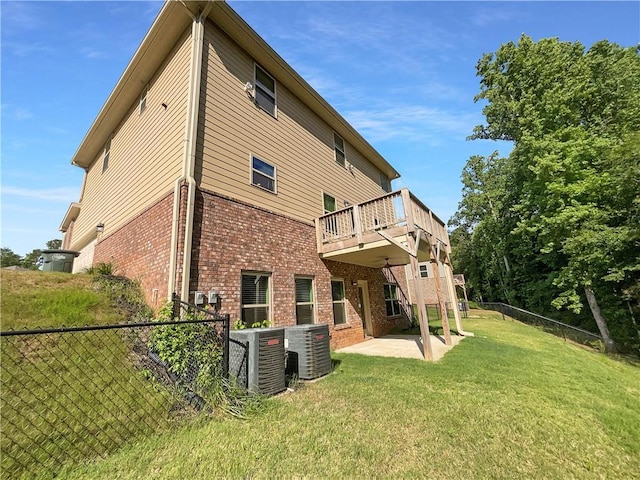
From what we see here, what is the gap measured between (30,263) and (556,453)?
48381 mm

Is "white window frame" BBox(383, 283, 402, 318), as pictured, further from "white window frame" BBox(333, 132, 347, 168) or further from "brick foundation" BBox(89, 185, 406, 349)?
"white window frame" BBox(333, 132, 347, 168)

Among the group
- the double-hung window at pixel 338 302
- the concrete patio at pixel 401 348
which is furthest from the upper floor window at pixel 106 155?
the concrete patio at pixel 401 348

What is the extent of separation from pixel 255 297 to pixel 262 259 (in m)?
0.94

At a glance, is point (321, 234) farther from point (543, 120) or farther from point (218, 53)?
point (543, 120)

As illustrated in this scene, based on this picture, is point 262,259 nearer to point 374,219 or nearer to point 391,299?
point 374,219

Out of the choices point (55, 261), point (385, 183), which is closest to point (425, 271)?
point (385, 183)

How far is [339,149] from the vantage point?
38.3 feet

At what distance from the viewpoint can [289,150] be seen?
28.3 feet

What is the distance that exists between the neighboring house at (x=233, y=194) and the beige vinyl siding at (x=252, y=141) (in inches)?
1.4

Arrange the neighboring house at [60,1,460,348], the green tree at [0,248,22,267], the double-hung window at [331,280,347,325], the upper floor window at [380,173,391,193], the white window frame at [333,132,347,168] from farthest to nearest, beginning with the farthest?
1. the green tree at [0,248,22,267]
2. the upper floor window at [380,173,391,193]
3. the white window frame at [333,132,347,168]
4. the double-hung window at [331,280,347,325]
5. the neighboring house at [60,1,460,348]

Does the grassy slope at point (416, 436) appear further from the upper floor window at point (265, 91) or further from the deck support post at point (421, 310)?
the upper floor window at point (265, 91)

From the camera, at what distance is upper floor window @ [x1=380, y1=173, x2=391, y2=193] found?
1549cm

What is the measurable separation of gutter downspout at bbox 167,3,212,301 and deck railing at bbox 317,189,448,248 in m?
4.27

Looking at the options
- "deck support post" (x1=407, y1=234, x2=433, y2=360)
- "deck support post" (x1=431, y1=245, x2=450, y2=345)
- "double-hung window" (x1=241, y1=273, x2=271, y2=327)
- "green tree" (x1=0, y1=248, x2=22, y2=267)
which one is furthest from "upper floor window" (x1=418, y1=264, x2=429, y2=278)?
"green tree" (x1=0, y1=248, x2=22, y2=267)
